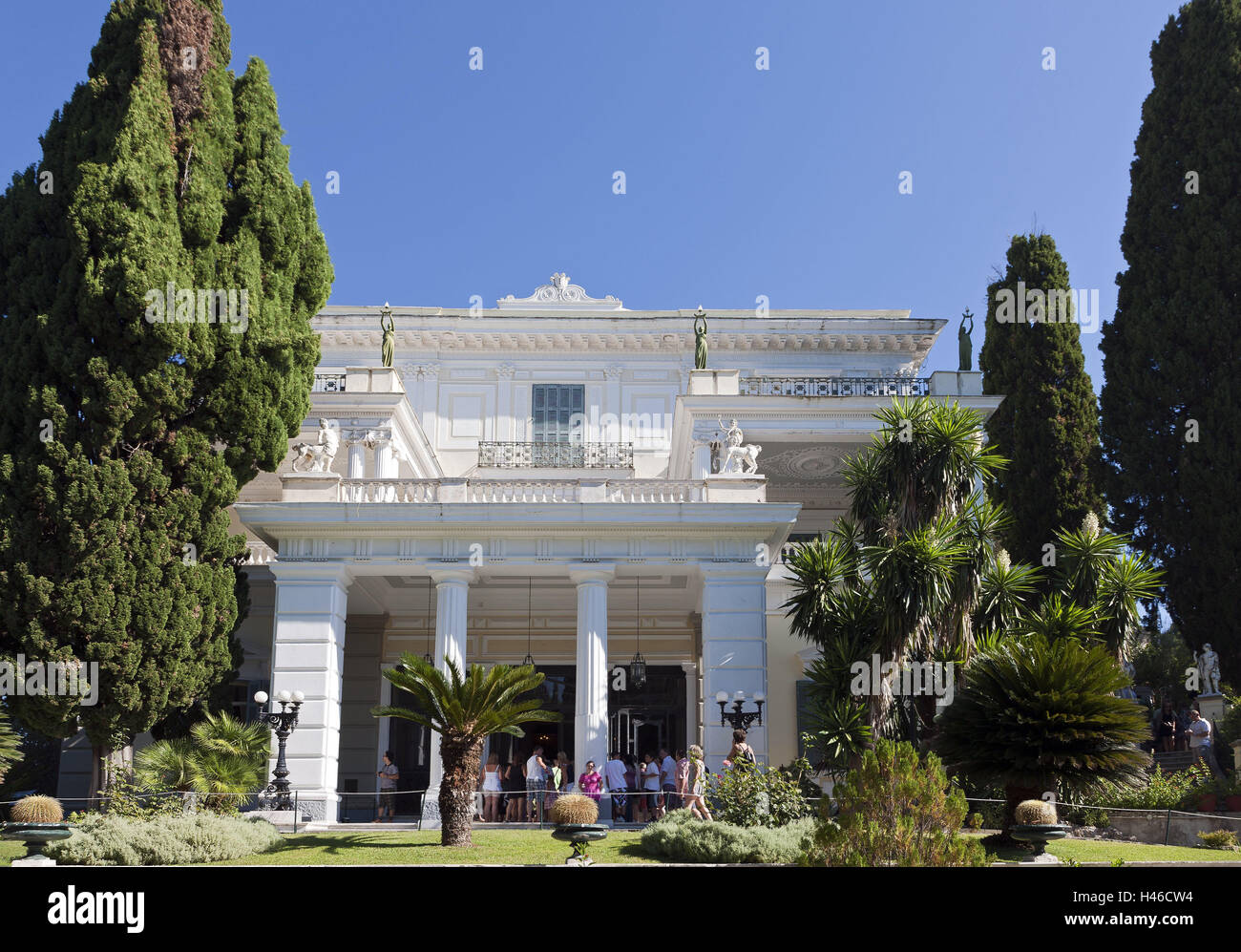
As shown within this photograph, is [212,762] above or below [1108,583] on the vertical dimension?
below

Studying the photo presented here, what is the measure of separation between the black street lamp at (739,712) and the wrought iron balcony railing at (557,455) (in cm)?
1461

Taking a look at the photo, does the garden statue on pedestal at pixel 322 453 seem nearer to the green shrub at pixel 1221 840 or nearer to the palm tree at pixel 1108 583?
the palm tree at pixel 1108 583

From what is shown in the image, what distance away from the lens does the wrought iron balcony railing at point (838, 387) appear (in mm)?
30875

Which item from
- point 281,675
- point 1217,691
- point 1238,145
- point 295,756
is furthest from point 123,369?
point 1238,145

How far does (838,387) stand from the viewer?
104 feet

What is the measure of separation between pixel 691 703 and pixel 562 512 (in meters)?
8.84

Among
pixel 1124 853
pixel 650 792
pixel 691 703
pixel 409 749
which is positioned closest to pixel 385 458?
pixel 409 749

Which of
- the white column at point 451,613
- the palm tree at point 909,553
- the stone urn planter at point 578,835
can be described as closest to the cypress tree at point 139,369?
the white column at point 451,613

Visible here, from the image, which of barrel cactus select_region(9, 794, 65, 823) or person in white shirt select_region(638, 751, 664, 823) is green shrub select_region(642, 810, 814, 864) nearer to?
person in white shirt select_region(638, 751, 664, 823)

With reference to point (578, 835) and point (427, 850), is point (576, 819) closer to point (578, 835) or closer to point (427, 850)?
point (578, 835)

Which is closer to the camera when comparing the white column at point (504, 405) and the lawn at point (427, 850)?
the lawn at point (427, 850)

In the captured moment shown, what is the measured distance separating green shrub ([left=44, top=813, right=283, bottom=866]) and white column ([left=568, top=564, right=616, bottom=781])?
6896 millimetres

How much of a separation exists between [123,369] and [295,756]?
7.72m
